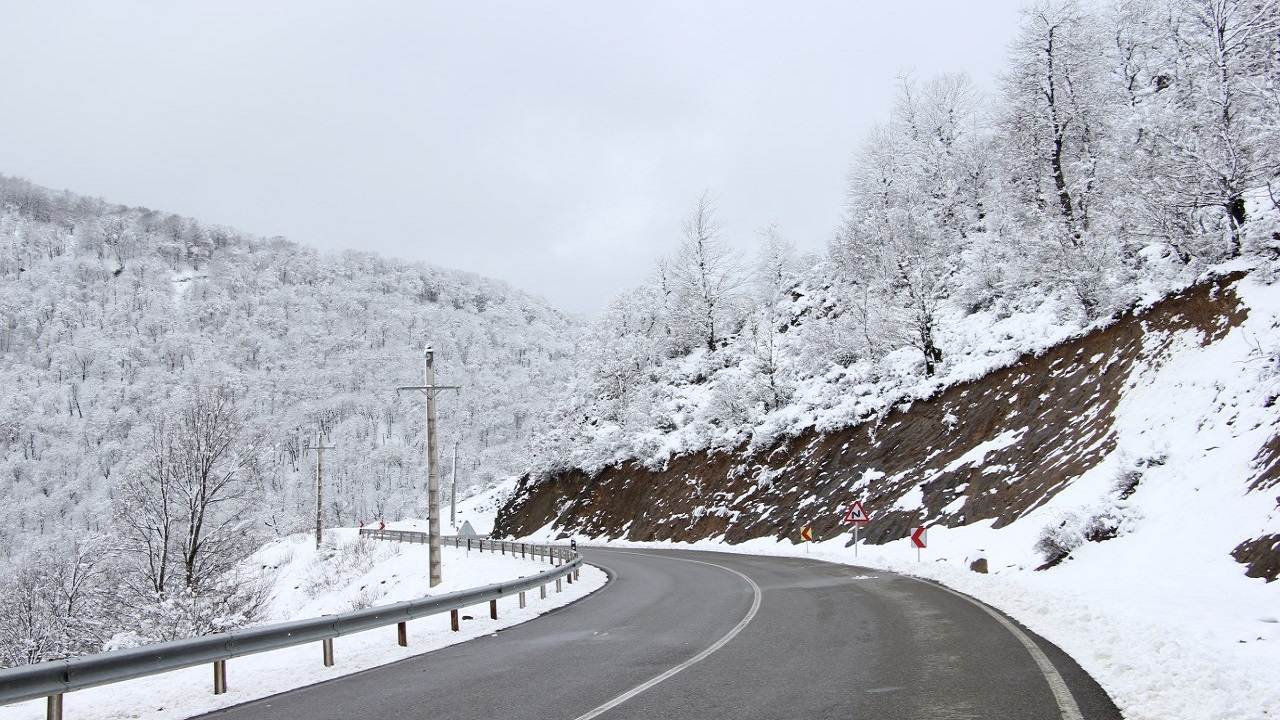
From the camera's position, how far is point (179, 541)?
94.8 ft

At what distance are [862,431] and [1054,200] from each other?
13879 mm

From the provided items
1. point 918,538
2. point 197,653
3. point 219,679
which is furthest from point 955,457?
point 197,653

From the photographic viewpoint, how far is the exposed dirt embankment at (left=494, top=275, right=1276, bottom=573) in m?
21.0

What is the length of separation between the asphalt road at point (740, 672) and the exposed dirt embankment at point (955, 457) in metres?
7.66

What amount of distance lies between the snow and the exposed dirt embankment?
10506 mm

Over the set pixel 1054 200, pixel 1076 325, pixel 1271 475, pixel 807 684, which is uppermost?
pixel 1054 200

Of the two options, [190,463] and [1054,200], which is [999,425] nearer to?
[1054,200]

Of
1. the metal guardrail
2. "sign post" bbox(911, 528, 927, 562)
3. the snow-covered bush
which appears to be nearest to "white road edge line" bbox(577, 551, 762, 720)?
the metal guardrail

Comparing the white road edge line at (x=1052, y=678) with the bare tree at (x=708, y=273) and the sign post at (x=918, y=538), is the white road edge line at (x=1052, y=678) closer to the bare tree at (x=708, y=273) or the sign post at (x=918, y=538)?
the sign post at (x=918, y=538)

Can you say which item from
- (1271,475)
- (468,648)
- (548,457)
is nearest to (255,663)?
(468,648)

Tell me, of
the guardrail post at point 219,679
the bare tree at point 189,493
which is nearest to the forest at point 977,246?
the guardrail post at point 219,679

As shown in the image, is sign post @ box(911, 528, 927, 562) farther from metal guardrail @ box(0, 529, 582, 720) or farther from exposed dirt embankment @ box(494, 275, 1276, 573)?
metal guardrail @ box(0, 529, 582, 720)

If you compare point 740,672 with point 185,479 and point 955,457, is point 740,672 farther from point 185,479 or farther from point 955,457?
point 185,479

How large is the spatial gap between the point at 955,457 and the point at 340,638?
21.0m
